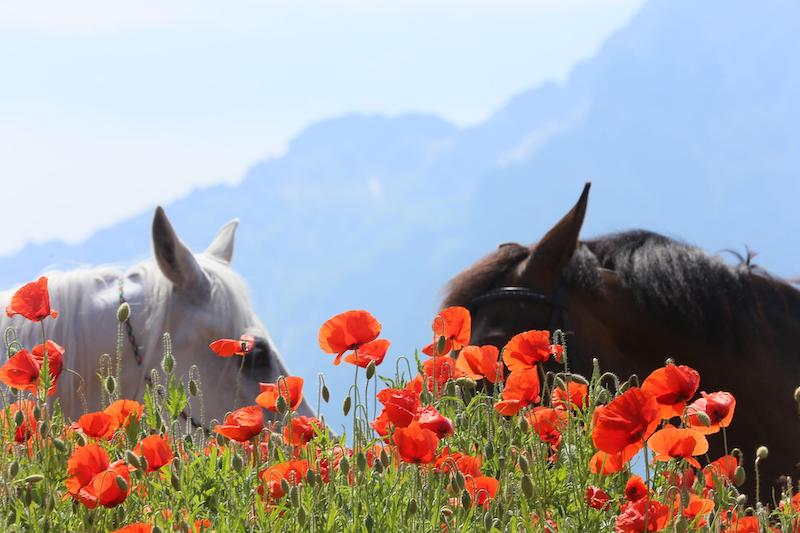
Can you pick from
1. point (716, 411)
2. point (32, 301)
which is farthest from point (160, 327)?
point (716, 411)

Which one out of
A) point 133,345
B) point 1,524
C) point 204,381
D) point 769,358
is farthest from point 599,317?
point 1,524

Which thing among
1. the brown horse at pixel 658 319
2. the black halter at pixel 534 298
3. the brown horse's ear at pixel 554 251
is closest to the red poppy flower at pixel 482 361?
the brown horse at pixel 658 319

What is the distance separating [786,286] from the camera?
5066 mm

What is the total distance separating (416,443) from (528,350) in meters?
0.50

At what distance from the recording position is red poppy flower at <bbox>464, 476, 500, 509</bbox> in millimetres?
2074

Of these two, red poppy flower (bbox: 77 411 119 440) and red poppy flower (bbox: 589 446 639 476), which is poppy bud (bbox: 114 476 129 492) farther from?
red poppy flower (bbox: 589 446 639 476)

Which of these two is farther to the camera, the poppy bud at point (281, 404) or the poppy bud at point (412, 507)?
the poppy bud at point (281, 404)

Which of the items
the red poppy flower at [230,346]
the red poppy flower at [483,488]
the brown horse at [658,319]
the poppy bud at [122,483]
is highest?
the red poppy flower at [230,346]

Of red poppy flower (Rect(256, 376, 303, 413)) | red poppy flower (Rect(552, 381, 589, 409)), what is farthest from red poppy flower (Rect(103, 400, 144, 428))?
red poppy flower (Rect(552, 381, 589, 409))

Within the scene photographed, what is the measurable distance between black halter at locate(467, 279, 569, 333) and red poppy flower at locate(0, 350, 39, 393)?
2521 mm

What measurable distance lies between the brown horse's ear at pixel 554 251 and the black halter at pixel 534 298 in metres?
0.08

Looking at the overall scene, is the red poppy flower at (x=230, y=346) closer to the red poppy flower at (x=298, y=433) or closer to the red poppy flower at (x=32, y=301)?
the red poppy flower at (x=298, y=433)

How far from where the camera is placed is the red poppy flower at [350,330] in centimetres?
239

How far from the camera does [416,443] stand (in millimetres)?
1957
